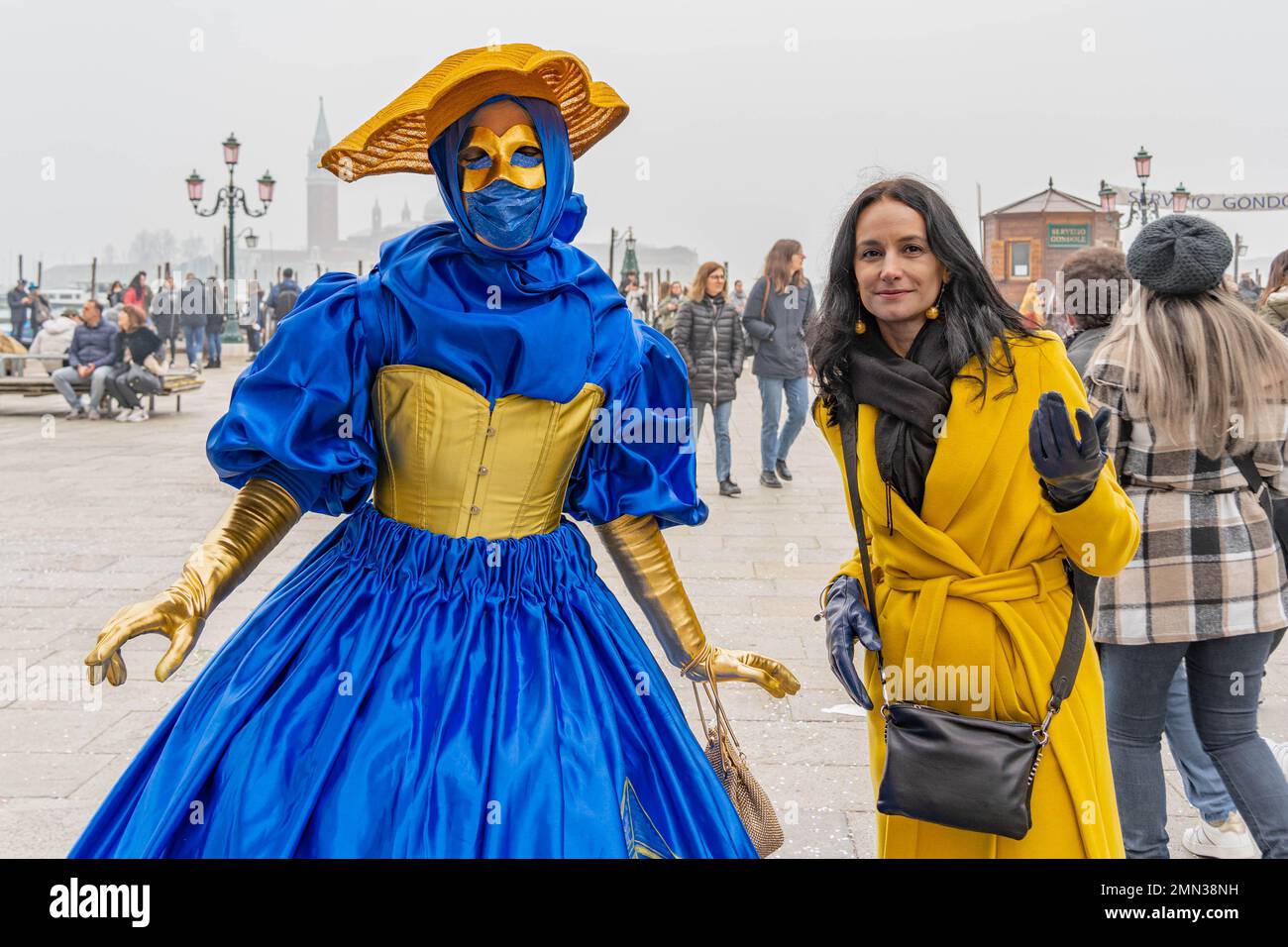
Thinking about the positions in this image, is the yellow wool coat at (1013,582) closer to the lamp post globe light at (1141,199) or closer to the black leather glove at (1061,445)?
the black leather glove at (1061,445)

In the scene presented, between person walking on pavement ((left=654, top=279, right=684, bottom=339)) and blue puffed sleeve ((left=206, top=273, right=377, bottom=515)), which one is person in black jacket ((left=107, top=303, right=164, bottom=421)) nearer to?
person walking on pavement ((left=654, top=279, right=684, bottom=339))

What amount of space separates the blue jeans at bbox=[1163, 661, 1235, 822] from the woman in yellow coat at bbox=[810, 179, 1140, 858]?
3.26ft

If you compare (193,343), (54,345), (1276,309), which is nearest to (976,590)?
(1276,309)

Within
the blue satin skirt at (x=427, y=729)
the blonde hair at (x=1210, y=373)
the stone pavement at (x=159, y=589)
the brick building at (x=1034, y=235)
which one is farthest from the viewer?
the brick building at (x=1034, y=235)

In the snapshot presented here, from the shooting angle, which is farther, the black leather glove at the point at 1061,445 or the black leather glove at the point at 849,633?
the black leather glove at the point at 849,633

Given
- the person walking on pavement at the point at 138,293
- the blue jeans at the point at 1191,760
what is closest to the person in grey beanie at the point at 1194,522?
the blue jeans at the point at 1191,760

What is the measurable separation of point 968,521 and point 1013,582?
0.13 m

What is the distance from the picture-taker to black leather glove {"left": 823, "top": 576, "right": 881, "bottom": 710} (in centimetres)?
219

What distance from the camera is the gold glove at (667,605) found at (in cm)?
237

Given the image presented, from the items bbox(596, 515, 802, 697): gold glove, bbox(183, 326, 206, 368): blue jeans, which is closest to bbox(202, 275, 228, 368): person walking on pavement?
bbox(183, 326, 206, 368): blue jeans

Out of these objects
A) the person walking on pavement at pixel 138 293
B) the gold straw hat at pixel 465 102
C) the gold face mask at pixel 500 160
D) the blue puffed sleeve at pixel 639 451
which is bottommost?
the blue puffed sleeve at pixel 639 451

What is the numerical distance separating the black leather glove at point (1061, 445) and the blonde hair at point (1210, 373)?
0.80m

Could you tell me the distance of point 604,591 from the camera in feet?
7.40
